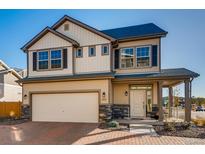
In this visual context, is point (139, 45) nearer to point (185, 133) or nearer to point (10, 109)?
point (185, 133)

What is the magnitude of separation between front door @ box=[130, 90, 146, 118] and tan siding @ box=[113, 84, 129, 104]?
0.42 m

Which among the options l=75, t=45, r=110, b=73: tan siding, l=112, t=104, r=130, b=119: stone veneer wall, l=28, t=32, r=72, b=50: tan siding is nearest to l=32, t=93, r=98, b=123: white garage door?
l=112, t=104, r=130, b=119: stone veneer wall

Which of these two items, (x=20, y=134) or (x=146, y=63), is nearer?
(x=20, y=134)

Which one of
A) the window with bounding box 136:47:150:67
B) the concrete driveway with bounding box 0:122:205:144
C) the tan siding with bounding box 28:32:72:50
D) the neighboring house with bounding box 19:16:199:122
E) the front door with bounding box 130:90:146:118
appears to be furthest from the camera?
the tan siding with bounding box 28:32:72:50

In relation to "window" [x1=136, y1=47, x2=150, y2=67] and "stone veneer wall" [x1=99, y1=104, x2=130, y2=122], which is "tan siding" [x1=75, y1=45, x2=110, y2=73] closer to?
"window" [x1=136, y1=47, x2=150, y2=67]

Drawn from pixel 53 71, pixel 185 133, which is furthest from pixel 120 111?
pixel 53 71

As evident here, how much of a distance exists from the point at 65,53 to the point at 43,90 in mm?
3111

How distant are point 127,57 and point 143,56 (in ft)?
3.69

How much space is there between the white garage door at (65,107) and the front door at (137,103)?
2.67 m

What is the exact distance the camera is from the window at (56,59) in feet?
45.7

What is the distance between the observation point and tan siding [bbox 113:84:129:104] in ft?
44.7

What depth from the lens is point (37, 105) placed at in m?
14.0

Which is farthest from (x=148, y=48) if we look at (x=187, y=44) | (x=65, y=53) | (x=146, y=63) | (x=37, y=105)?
(x=37, y=105)
